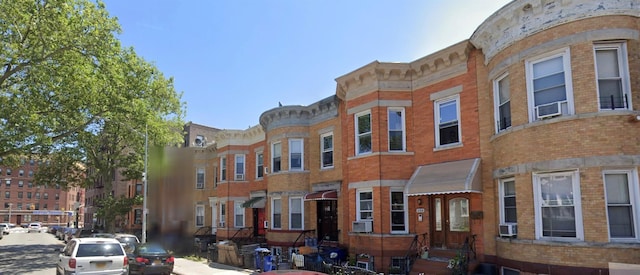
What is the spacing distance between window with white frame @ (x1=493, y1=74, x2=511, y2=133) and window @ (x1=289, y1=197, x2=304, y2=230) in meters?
11.8

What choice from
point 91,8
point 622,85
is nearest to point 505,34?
point 622,85

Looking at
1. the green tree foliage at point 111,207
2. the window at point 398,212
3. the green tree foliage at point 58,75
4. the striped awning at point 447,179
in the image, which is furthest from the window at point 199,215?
the striped awning at point 447,179

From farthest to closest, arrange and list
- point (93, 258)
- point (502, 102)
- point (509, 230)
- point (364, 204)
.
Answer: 1. point (364, 204)
2. point (93, 258)
3. point (502, 102)
4. point (509, 230)

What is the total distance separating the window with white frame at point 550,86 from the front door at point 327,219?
11147mm

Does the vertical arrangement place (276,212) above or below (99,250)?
above

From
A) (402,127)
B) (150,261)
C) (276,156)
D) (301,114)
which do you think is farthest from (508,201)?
(276,156)

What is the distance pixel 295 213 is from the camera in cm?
2327

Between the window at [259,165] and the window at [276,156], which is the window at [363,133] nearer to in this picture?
the window at [276,156]

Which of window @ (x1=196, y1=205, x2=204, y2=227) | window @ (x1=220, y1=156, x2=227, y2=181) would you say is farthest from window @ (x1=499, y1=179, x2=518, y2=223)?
window @ (x1=196, y1=205, x2=204, y2=227)

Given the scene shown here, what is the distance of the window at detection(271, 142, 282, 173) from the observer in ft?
80.7

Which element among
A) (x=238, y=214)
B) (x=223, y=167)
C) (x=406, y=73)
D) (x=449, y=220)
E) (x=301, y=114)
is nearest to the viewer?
(x=449, y=220)

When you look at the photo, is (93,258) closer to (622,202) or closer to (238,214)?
(622,202)

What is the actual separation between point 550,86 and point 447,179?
4.20 meters

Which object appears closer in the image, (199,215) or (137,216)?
(199,215)
